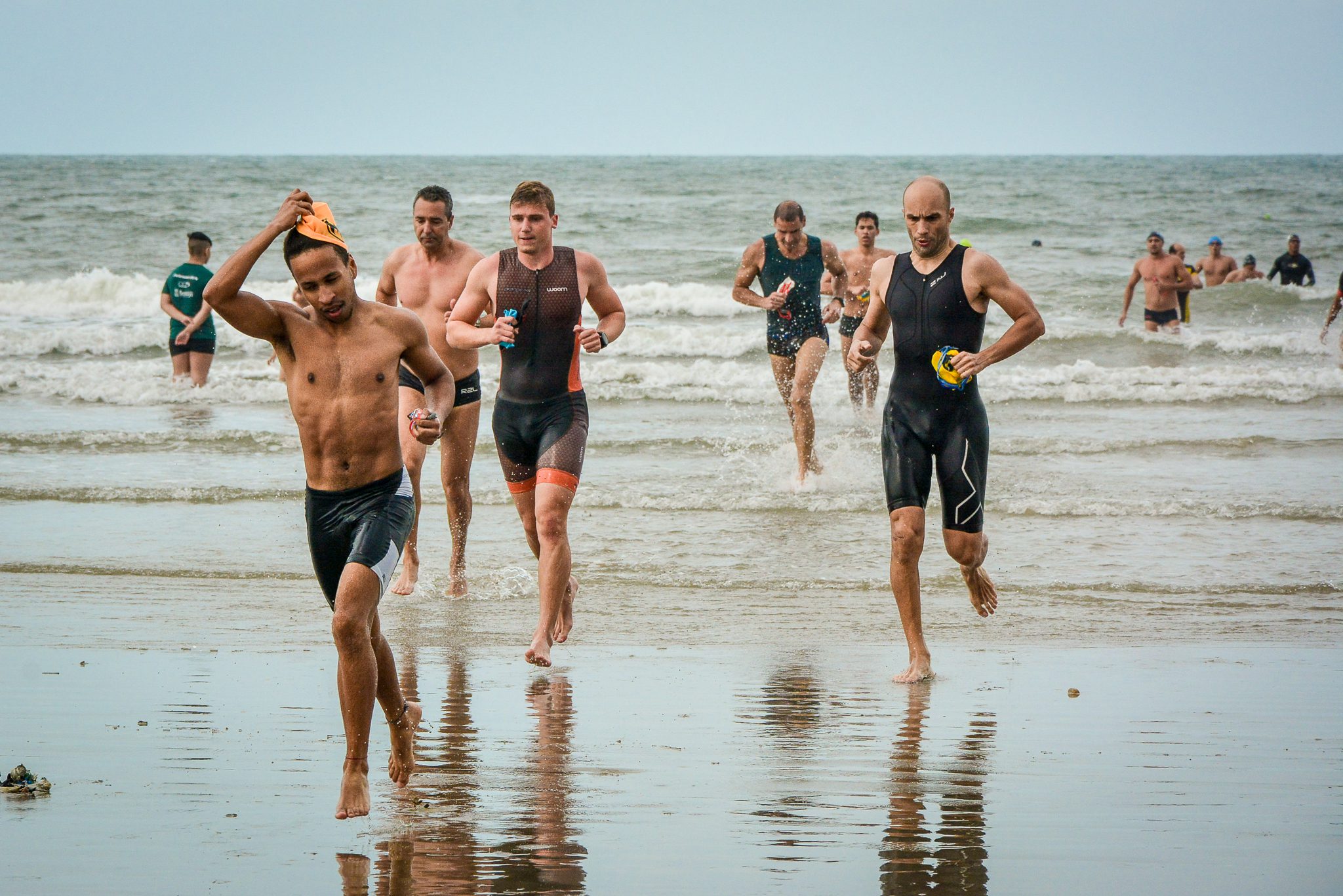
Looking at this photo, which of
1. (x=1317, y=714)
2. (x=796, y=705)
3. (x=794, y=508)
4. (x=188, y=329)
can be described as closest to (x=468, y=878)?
(x=796, y=705)

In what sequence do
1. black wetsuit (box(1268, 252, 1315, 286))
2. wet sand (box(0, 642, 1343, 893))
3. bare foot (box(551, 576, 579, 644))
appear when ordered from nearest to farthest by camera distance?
wet sand (box(0, 642, 1343, 893)) → bare foot (box(551, 576, 579, 644)) → black wetsuit (box(1268, 252, 1315, 286))

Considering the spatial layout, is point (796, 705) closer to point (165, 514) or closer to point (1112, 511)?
point (1112, 511)

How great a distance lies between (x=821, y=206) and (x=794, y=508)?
3758 centimetres

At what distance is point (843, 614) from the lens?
755cm

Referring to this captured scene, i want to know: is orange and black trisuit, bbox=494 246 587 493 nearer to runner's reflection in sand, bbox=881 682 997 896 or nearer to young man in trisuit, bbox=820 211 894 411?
runner's reflection in sand, bbox=881 682 997 896

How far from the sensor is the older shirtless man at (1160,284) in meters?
20.1

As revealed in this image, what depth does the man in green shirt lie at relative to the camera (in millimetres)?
14914

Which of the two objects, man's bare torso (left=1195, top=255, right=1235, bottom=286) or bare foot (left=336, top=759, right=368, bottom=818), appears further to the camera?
man's bare torso (left=1195, top=255, right=1235, bottom=286)

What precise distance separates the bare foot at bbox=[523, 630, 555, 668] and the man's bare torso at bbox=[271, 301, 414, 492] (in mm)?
1705

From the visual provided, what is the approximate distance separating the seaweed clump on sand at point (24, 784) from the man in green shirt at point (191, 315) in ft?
35.1

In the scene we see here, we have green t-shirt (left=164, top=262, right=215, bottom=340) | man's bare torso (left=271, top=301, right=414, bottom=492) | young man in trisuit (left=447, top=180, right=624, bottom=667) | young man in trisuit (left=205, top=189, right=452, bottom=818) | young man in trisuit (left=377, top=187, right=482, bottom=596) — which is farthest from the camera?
green t-shirt (left=164, top=262, right=215, bottom=340)

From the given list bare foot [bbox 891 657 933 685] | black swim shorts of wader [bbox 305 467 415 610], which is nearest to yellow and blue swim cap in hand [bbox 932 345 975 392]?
bare foot [bbox 891 657 933 685]

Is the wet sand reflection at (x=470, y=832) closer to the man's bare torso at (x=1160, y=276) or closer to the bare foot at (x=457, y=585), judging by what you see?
the bare foot at (x=457, y=585)

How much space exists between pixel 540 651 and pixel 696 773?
1.40 metres
